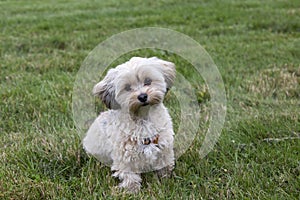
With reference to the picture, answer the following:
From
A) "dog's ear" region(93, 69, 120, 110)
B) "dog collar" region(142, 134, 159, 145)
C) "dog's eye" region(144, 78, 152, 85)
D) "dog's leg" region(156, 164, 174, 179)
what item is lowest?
"dog's leg" region(156, 164, 174, 179)

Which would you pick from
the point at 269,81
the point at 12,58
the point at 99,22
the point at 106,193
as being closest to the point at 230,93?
the point at 269,81

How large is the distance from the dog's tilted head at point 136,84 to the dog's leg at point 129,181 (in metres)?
0.53

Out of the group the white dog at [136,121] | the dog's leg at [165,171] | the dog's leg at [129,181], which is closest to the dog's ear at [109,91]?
the white dog at [136,121]

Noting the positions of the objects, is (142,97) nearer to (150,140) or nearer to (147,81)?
(147,81)

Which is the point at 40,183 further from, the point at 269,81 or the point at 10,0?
the point at 10,0

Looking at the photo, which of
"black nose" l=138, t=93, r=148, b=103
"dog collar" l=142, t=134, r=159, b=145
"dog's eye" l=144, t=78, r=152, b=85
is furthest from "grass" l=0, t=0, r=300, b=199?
"dog's eye" l=144, t=78, r=152, b=85

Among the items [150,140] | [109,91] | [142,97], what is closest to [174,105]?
[150,140]

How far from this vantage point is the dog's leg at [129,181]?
3580 mm

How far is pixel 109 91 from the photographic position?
3631 mm

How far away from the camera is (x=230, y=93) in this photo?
5.83m

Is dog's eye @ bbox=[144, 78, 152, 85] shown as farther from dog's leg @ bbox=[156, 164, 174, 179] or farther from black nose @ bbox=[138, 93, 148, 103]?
dog's leg @ bbox=[156, 164, 174, 179]

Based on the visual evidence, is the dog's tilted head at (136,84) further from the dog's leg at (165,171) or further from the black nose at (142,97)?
the dog's leg at (165,171)

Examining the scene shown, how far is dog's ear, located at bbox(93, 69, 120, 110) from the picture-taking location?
362cm

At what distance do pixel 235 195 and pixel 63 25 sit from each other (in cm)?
761
